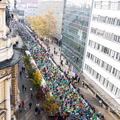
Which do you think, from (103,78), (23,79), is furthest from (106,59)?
(23,79)

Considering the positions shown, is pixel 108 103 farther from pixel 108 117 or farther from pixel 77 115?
pixel 77 115

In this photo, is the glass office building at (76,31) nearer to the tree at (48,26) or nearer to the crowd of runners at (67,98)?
the crowd of runners at (67,98)

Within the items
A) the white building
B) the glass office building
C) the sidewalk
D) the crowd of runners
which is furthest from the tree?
the sidewalk

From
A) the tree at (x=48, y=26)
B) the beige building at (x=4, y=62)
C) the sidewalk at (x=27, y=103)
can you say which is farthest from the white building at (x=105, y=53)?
the tree at (x=48, y=26)

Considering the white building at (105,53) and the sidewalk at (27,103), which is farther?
the white building at (105,53)

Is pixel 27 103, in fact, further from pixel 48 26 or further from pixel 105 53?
pixel 48 26

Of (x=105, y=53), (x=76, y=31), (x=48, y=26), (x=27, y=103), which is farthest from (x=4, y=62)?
(x=48, y=26)

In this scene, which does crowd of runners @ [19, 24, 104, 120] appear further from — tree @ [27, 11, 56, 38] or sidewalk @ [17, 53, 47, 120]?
tree @ [27, 11, 56, 38]
